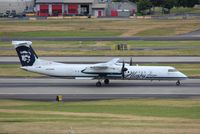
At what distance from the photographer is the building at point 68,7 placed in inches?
6821

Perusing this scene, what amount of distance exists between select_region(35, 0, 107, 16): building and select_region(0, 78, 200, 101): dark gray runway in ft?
376

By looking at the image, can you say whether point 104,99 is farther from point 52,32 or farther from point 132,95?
point 52,32

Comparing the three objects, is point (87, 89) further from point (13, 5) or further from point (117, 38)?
point (13, 5)

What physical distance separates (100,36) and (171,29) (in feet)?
55.0

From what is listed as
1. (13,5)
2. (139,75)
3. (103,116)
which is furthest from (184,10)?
(103,116)

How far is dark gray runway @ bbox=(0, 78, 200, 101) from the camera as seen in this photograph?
49875 mm

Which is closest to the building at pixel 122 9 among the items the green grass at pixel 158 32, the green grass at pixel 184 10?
the green grass at pixel 184 10

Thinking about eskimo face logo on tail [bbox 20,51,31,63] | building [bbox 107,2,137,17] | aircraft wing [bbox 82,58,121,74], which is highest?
eskimo face logo on tail [bbox 20,51,31,63]

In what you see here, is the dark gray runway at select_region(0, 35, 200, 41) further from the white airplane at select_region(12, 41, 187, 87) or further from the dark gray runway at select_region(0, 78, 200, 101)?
the white airplane at select_region(12, 41, 187, 87)

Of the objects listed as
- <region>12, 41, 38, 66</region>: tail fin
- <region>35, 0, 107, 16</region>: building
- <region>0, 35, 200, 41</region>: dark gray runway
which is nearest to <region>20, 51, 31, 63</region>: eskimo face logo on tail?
<region>12, 41, 38, 66</region>: tail fin

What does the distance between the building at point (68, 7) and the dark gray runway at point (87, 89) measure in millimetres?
114554

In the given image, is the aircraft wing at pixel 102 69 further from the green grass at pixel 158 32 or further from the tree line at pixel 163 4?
the tree line at pixel 163 4

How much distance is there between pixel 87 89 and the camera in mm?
53969

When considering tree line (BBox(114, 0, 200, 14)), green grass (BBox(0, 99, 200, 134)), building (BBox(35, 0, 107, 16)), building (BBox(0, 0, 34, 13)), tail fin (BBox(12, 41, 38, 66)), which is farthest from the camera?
building (BBox(0, 0, 34, 13))
